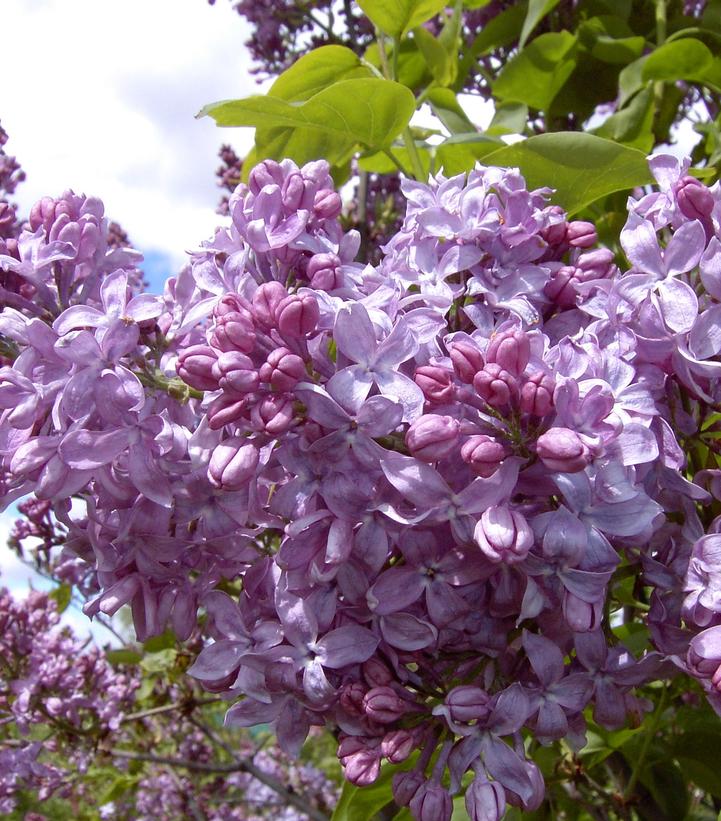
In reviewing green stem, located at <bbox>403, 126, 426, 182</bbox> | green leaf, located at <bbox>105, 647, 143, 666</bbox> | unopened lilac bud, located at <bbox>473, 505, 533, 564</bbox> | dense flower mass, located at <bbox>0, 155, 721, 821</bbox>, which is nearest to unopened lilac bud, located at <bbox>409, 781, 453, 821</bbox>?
dense flower mass, located at <bbox>0, 155, 721, 821</bbox>

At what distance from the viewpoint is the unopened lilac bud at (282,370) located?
27.8 inches

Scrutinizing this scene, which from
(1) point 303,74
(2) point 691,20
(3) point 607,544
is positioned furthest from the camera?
(2) point 691,20

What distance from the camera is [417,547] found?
742 mm

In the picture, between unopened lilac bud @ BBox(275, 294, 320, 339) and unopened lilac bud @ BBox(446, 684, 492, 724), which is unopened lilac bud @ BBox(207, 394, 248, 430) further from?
unopened lilac bud @ BBox(446, 684, 492, 724)

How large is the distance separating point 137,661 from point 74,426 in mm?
1674

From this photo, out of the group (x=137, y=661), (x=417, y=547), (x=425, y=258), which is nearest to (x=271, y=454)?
(x=417, y=547)

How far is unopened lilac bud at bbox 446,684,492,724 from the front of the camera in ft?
2.39

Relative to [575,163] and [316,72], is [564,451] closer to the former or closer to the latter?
[575,163]

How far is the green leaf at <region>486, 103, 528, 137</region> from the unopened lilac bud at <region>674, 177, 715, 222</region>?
2.28ft

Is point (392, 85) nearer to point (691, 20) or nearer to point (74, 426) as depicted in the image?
point (74, 426)

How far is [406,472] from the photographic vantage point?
0.70 m

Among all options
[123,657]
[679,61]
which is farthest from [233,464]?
[123,657]

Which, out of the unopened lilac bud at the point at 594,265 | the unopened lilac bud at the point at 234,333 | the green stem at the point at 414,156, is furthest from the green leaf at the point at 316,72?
the unopened lilac bud at the point at 234,333

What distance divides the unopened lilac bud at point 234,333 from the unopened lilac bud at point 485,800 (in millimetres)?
414
